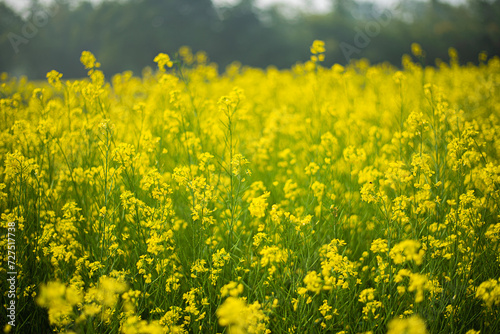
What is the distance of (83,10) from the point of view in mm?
23938

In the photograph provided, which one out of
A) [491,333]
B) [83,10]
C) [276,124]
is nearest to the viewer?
[491,333]

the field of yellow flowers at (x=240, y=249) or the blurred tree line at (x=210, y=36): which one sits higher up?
the blurred tree line at (x=210, y=36)

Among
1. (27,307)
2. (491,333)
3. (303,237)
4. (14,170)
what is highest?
(14,170)

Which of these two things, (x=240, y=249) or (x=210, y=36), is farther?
(x=210, y=36)

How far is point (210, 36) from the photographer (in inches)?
966

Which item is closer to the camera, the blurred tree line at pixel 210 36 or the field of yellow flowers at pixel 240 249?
the field of yellow flowers at pixel 240 249

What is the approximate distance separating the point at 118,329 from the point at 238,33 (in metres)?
26.2

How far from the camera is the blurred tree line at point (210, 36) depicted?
73.6ft

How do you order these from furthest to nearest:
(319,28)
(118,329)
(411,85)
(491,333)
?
1. (319,28)
2. (411,85)
3. (118,329)
4. (491,333)

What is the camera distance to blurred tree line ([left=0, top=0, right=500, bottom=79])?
2242 cm

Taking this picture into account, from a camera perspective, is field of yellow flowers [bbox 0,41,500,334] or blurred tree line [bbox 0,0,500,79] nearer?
field of yellow flowers [bbox 0,41,500,334]

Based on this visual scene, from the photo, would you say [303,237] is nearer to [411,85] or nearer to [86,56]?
[86,56]

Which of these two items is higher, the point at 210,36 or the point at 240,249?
the point at 210,36

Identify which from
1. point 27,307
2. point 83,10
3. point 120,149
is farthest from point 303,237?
point 83,10
